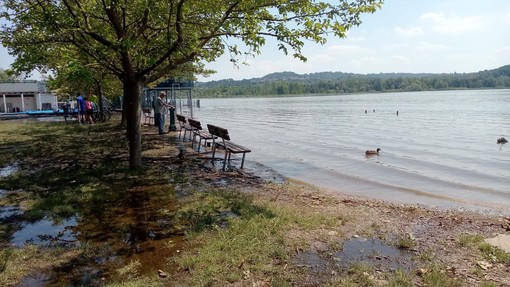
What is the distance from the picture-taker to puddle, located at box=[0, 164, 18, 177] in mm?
10522

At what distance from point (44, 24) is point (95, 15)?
4.36 feet

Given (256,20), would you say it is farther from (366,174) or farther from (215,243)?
(366,174)

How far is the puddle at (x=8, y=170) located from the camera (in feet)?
34.5

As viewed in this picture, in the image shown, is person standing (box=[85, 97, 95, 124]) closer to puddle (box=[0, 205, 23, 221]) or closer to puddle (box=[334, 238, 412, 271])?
puddle (box=[0, 205, 23, 221])

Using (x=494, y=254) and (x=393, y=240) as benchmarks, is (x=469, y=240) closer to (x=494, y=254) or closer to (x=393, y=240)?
(x=494, y=254)

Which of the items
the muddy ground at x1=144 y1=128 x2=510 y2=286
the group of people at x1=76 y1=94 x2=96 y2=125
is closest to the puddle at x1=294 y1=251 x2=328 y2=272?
the muddy ground at x1=144 y1=128 x2=510 y2=286

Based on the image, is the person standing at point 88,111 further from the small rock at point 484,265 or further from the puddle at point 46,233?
the small rock at point 484,265

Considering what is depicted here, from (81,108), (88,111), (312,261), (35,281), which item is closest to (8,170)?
(35,281)

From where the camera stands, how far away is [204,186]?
888cm

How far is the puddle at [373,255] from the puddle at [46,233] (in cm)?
365

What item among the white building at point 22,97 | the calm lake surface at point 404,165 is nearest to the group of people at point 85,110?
the calm lake surface at point 404,165

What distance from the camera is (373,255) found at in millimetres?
5156

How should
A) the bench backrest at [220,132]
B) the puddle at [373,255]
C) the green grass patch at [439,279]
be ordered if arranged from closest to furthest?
the green grass patch at [439,279] < the puddle at [373,255] < the bench backrest at [220,132]

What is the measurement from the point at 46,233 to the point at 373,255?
15.5 feet
